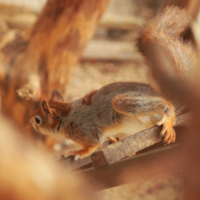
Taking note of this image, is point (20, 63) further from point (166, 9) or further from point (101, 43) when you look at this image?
point (101, 43)

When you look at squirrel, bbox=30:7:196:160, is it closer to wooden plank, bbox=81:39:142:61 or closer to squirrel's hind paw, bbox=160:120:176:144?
squirrel's hind paw, bbox=160:120:176:144

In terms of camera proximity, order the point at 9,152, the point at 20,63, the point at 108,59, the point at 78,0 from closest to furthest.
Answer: the point at 9,152 < the point at 78,0 < the point at 20,63 < the point at 108,59

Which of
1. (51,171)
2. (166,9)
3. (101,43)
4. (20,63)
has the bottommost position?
(51,171)

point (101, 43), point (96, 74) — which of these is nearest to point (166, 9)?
point (96, 74)

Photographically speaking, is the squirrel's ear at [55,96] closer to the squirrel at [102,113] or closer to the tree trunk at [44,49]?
the squirrel at [102,113]

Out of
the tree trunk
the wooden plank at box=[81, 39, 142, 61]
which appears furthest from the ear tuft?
the wooden plank at box=[81, 39, 142, 61]

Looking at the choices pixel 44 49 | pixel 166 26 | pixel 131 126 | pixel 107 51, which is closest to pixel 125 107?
pixel 131 126

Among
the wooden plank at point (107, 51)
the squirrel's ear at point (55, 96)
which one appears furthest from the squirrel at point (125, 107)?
the wooden plank at point (107, 51)

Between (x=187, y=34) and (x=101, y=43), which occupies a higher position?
(x=101, y=43)
